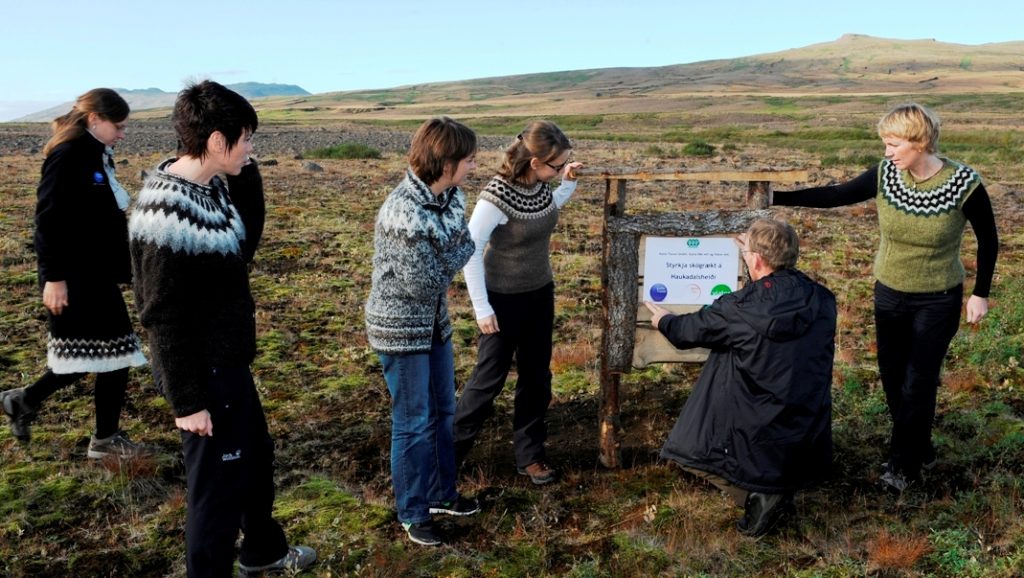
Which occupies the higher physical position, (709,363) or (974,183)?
(974,183)

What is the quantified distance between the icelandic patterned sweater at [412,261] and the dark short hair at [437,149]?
7 cm

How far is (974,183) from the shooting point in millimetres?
4332

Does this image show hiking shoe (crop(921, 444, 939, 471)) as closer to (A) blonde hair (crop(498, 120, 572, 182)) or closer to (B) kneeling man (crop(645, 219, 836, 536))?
(B) kneeling man (crop(645, 219, 836, 536))

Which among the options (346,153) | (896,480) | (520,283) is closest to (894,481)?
(896,480)

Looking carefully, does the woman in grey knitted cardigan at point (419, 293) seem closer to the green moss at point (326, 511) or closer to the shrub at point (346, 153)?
the green moss at point (326, 511)

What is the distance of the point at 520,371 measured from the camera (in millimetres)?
4953

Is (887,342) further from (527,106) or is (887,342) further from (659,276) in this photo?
(527,106)

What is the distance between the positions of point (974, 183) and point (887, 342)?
3.58 feet

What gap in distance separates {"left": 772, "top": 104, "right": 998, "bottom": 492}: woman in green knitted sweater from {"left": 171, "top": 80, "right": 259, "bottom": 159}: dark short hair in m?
3.31

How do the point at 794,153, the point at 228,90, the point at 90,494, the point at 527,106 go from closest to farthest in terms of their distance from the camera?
the point at 228,90 < the point at 90,494 < the point at 794,153 < the point at 527,106

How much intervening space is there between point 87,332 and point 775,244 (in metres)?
4.28

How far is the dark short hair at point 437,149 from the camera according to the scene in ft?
12.2

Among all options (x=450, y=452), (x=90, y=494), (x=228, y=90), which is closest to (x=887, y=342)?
(x=450, y=452)

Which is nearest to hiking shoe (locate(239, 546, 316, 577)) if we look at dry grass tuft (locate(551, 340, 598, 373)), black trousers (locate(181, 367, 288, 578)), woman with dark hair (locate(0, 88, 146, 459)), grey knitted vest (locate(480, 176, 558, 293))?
black trousers (locate(181, 367, 288, 578))
